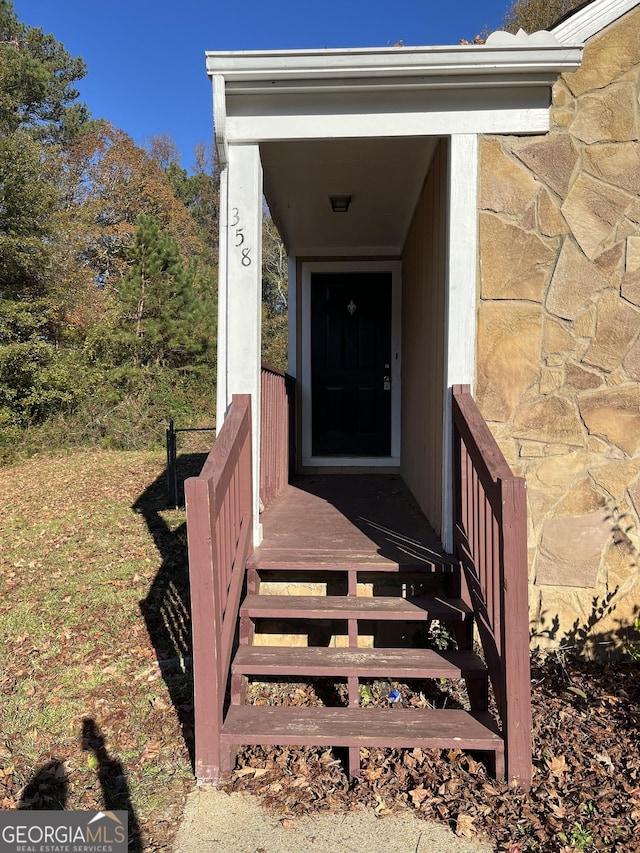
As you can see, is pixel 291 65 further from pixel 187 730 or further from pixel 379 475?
pixel 379 475

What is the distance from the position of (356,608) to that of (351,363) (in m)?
3.96

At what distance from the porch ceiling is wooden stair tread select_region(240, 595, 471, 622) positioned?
250 centimetres

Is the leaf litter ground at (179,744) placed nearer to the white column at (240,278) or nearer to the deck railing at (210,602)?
the deck railing at (210,602)

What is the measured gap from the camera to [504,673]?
7.45ft

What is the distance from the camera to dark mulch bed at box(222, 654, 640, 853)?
203 cm

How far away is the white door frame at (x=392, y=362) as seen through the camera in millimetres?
6309

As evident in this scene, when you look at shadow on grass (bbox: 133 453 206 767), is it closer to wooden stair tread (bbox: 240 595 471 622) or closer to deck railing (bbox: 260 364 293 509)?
wooden stair tread (bbox: 240 595 471 622)

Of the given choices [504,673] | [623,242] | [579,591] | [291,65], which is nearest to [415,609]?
[504,673]

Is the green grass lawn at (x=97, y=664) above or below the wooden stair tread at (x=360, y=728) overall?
below

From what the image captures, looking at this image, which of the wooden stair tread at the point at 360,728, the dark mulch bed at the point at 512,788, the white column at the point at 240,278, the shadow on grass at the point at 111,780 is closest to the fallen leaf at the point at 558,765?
the dark mulch bed at the point at 512,788

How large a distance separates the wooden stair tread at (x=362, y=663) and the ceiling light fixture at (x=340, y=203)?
11.5 feet

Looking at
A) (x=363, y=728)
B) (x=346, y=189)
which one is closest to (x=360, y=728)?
(x=363, y=728)

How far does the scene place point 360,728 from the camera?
7.63 ft

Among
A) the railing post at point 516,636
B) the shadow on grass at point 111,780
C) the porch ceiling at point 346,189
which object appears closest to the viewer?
the shadow on grass at point 111,780
